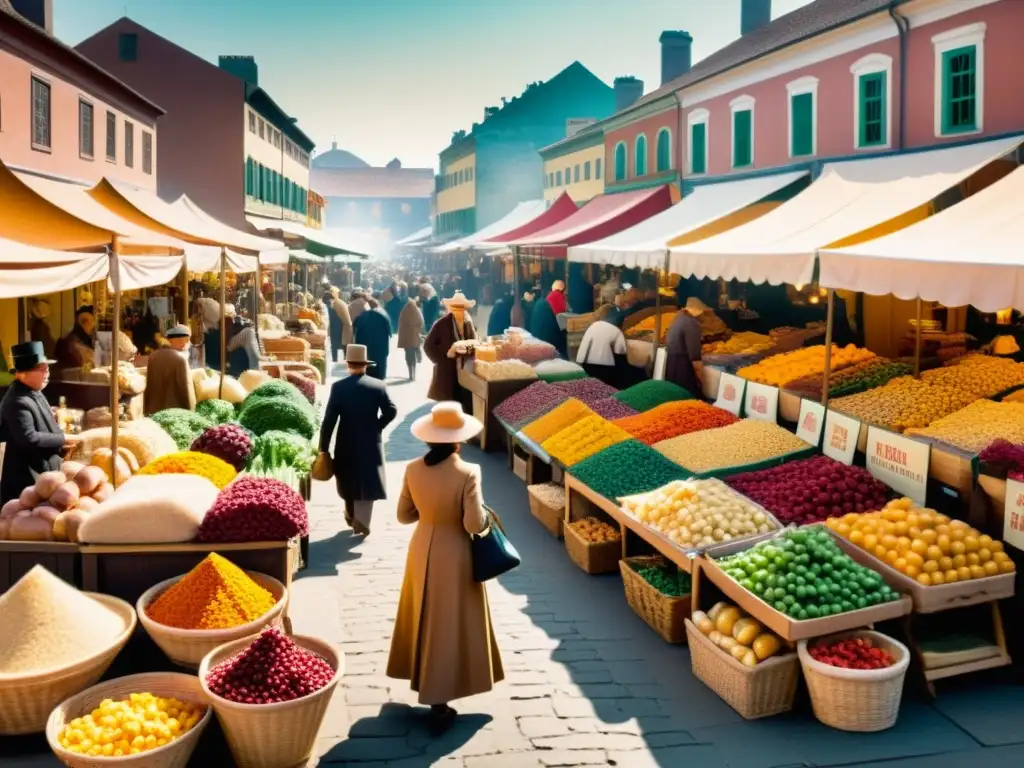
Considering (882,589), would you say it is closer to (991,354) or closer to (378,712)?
(378,712)

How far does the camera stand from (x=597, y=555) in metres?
8.52

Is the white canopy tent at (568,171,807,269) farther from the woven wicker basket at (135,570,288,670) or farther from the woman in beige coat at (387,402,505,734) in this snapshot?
the woven wicker basket at (135,570,288,670)

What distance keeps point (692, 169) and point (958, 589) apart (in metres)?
18.5

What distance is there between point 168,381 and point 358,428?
2.56 metres

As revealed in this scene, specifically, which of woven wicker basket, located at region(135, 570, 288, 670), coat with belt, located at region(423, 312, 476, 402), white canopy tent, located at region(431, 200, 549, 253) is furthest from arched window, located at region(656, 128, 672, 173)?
woven wicker basket, located at region(135, 570, 288, 670)

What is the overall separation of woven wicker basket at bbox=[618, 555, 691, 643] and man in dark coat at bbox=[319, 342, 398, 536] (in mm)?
2711

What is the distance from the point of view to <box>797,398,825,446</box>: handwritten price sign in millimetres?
9055

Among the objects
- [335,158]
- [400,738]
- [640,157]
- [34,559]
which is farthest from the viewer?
[335,158]

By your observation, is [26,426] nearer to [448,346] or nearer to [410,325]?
[448,346]

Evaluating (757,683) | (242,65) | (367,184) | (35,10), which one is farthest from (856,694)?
(367,184)

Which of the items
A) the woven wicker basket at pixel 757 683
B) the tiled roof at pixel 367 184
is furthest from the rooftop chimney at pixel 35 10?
the tiled roof at pixel 367 184

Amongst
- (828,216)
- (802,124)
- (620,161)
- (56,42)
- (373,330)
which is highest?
(56,42)

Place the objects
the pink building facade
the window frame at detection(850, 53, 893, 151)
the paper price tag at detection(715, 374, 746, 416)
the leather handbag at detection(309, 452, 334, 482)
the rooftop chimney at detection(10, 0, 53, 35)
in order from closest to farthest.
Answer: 1. the leather handbag at detection(309, 452, 334, 482)
2. the paper price tag at detection(715, 374, 746, 416)
3. the window frame at detection(850, 53, 893, 151)
4. the pink building facade
5. the rooftop chimney at detection(10, 0, 53, 35)

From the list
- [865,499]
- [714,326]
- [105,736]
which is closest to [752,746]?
[865,499]
